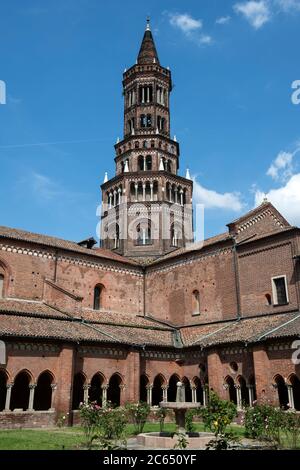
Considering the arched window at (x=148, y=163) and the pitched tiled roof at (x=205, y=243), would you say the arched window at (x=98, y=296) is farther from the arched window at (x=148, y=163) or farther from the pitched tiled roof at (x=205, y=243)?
the arched window at (x=148, y=163)

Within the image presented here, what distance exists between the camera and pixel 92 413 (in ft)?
53.5

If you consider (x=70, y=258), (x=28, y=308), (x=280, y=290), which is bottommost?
(x=28, y=308)

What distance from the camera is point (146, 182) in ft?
132

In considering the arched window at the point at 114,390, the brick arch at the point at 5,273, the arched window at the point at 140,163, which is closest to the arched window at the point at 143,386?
the arched window at the point at 114,390

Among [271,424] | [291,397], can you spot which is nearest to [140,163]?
[291,397]

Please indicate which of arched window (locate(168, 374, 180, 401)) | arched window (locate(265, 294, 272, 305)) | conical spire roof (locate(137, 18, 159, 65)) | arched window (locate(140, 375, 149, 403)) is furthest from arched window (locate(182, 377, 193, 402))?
conical spire roof (locate(137, 18, 159, 65))

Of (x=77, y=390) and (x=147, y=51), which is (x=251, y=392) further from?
(x=147, y=51)

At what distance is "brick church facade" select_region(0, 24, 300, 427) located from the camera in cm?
2284

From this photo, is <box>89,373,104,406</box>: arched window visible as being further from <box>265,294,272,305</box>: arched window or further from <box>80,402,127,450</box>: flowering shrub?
<box>265,294,272,305</box>: arched window

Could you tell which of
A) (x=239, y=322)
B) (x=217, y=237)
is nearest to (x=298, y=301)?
(x=239, y=322)

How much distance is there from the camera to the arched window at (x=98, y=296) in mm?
33188

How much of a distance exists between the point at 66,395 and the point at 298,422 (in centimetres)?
1185

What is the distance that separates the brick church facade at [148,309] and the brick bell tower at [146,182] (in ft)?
0.43

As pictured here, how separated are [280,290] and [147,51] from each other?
29.3m
